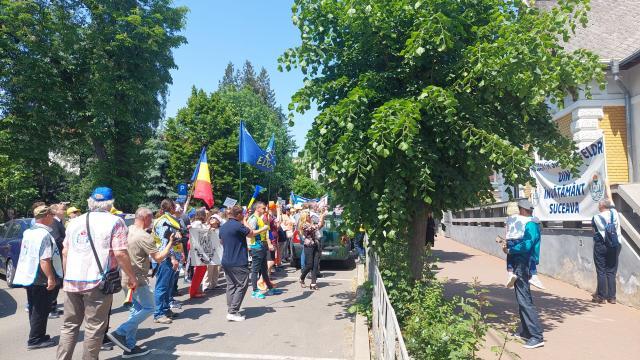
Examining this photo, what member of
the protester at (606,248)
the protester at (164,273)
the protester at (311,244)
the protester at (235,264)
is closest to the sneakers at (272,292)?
the protester at (311,244)

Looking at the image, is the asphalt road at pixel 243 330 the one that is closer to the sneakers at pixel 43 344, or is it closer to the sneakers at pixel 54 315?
the sneakers at pixel 43 344

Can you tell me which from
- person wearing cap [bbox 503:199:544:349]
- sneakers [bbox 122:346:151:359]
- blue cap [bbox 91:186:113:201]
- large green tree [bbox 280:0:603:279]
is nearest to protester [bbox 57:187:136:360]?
blue cap [bbox 91:186:113:201]

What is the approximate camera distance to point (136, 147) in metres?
25.2

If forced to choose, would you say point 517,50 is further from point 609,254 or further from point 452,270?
point 452,270

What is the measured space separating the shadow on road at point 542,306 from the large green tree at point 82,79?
63.4 ft

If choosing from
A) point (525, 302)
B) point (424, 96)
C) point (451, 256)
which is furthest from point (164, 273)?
point (451, 256)

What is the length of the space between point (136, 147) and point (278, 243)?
15.3m

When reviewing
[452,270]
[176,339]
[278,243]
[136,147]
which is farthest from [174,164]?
[176,339]

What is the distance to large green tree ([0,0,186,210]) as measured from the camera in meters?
21.1

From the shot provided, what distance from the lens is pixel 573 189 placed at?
9.68 metres

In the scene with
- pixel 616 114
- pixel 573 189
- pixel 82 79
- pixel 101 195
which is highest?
pixel 82 79

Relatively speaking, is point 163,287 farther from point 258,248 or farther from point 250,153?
point 250,153

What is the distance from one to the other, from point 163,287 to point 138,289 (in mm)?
1490

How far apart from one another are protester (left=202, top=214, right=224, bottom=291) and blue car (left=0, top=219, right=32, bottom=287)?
5005mm
